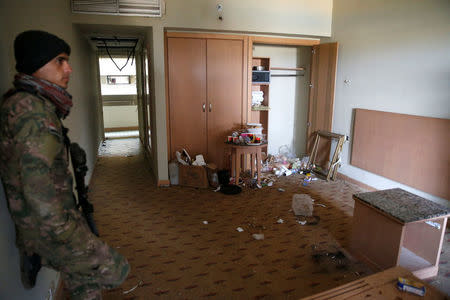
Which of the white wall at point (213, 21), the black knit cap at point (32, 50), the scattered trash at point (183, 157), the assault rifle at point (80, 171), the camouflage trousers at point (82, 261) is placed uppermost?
the white wall at point (213, 21)

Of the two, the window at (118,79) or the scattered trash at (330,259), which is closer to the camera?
the scattered trash at (330,259)

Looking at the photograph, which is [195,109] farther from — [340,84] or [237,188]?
[340,84]

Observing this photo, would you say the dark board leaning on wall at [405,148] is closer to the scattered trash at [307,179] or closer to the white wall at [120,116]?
the scattered trash at [307,179]

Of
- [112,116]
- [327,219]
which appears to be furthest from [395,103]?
[112,116]

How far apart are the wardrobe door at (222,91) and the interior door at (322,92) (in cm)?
129

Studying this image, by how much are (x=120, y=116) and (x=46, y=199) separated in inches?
344

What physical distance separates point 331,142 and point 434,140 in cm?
172

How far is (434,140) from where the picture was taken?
336 cm

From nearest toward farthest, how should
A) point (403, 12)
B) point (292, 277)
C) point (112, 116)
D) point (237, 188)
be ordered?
point (292, 277), point (403, 12), point (237, 188), point (112, 116)

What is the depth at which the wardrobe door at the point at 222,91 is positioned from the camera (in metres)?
4.55

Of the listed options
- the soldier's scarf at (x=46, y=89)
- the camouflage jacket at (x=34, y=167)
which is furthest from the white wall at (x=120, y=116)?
the camouflage jacket at (x=34, y=167)

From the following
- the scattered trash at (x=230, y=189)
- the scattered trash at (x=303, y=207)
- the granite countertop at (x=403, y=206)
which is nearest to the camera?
the granite countertop at (x=403, y=206)

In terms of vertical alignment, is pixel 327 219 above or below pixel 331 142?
below

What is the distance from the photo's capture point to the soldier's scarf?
3.93 feet
